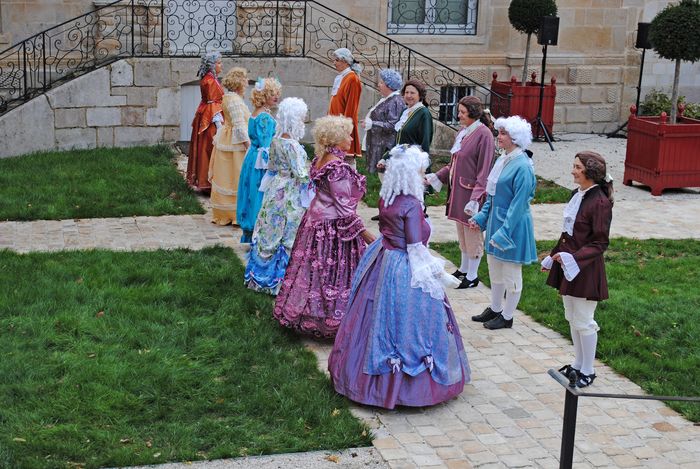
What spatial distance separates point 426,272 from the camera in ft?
22.6

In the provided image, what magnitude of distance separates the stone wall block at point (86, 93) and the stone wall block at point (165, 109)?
21.7 inches

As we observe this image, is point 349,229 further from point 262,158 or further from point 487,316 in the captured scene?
point 262,158

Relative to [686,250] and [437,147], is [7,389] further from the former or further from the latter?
[437,147]

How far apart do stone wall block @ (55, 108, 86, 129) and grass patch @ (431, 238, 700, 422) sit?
Answer: 240 inches

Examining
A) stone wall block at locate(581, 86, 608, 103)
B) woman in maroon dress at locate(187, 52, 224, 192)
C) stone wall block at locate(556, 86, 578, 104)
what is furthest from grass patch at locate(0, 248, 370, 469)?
stone wall block at locate(581, 86, 608, 103)

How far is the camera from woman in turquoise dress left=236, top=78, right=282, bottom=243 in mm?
10164

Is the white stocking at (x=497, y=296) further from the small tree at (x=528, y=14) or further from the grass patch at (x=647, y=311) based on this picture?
the small tree at (x=528, y=14)

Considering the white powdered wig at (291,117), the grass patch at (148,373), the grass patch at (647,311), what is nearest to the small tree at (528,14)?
the grass patch at (647,311)

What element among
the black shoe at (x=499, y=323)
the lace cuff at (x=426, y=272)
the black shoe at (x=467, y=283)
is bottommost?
the black shoe at (x=499, y=323)

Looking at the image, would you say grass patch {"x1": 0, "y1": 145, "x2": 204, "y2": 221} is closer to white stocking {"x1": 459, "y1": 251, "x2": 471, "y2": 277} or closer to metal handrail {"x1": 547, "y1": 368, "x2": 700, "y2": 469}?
white stocking {"x1": 459, "y1": 251, "x2": 471, "y2": 277}

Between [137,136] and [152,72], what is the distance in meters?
0.95

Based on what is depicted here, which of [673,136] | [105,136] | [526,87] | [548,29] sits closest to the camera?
[673,136]

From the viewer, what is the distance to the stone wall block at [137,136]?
15180mm

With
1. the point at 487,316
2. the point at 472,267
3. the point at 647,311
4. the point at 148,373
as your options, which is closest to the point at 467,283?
the point at 472,267
